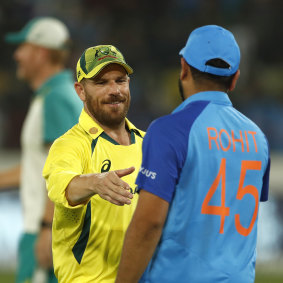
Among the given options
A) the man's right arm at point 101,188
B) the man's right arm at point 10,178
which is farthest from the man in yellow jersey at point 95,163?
the man's right arm at point 10,178

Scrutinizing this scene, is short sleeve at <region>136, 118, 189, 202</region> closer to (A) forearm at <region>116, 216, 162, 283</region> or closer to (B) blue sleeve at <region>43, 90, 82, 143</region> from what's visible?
(A) forearm at <region>116, 216, 162, 283</region>

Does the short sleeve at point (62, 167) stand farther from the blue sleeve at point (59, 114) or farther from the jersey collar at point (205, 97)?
the blue sleeve at point (59, 114)

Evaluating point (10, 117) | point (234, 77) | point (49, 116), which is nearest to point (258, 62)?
point (10, 117)

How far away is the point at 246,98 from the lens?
41.6ft

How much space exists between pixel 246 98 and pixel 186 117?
9.87 metres

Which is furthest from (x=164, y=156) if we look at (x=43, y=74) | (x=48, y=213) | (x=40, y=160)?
(x=43, y=74)

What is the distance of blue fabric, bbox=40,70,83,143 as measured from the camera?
5.02m

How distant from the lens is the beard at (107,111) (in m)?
3.39

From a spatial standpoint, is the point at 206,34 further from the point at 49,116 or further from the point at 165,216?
the point at 49,116

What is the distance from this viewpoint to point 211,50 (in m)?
3.07

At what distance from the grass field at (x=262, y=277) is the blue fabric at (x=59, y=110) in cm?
473

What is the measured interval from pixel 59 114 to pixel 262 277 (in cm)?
575

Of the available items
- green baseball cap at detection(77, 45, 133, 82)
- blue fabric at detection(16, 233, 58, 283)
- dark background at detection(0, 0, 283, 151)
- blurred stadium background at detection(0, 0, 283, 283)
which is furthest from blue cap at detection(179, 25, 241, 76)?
dark background at detection(0, 0, 283, 151)

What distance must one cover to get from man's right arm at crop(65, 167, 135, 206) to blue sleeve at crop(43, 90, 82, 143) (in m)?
2.03
